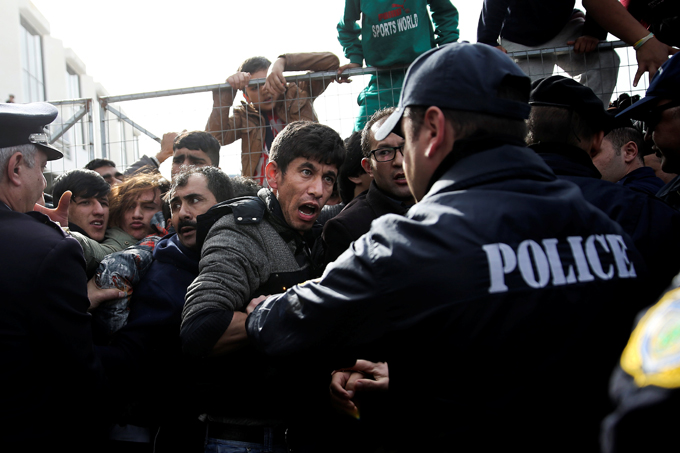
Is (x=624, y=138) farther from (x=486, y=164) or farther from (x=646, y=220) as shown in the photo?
(x=486, y=164)

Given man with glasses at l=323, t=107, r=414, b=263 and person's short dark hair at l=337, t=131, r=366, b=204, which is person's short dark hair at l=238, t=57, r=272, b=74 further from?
man with glasses at l=323, t=107, r=414, b=263

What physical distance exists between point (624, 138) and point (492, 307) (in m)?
2.85

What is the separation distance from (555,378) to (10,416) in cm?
170

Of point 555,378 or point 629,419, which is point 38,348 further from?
point 629,419

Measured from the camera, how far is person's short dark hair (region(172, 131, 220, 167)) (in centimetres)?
385

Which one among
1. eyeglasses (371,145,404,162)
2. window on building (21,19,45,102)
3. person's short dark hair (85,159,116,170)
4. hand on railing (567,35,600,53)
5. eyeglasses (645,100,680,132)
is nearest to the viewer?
eyeglasses (645,100,680,132)

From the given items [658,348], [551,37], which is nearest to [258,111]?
[551,37]

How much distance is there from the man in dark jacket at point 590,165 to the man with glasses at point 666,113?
0.44m

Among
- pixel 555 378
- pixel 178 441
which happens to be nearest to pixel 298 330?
pixel 555 378

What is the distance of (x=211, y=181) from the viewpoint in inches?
112

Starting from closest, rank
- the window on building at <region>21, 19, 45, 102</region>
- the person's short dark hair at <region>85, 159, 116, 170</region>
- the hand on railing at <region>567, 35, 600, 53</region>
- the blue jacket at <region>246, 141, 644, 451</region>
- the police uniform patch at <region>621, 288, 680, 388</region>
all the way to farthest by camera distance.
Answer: the police uniform patch at <region>621, 288, 680, 388</region>
the blue jacket at <region>246, 141, 644, 451</region>
the hand on railing at <region>567, 35, 600, 53</region>
the person's short dark hair at <region>85, 159, 116, 170</region>
the window on building at <region>21, 19, 45, 102</region>

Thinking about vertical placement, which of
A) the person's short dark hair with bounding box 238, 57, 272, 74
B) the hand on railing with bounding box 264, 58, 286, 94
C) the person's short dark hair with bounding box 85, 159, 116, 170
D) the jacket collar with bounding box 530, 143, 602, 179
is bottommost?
the person's short dark hair with bounding box 85, 159, 116, 170

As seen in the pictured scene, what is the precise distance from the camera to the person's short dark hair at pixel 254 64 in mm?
4297

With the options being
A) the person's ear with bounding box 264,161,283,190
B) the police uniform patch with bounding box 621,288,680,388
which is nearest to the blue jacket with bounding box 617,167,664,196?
the person's ear with bounding box 264,161,283,190
